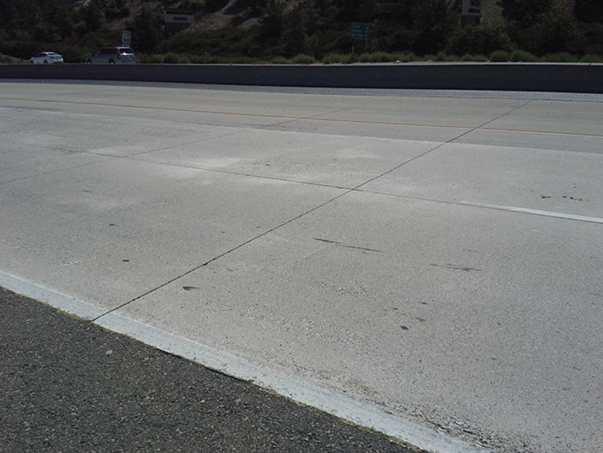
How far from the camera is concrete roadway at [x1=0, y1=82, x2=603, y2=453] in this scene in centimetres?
369

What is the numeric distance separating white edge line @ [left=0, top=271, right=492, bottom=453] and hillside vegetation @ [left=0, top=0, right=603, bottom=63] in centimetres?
2564

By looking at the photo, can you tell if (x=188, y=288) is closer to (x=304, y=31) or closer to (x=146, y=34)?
(x=304, y=31)

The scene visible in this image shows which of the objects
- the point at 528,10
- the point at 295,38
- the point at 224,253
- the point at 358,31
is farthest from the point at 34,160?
the point at 528,10

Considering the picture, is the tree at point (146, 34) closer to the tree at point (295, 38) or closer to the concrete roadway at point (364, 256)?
the tree at point (295, 38)

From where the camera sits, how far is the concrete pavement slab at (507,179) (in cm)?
726

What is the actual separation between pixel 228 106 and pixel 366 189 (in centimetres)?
1065

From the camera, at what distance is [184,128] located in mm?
13578

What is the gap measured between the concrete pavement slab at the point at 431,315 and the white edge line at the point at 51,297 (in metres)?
0.32

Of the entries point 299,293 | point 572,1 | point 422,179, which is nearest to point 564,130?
point 422,179

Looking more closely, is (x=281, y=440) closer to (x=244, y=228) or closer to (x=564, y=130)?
(x=244, y=228)

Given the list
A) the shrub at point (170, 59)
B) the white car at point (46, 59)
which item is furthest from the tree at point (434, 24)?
the white car at point (46, 59)

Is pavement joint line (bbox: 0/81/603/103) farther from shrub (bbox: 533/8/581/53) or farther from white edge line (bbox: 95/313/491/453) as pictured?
shrub (bbox: 533/8/581/53)

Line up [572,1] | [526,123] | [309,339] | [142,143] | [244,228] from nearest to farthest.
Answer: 1. [309,339]
2. [244,228]
3. [142,143]
4. [526,123]
5. [572,1]

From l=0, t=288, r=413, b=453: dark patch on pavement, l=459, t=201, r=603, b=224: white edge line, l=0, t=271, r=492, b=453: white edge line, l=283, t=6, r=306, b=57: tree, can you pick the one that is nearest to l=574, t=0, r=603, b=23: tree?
l=283, t=6, r=306, b=57: tree
